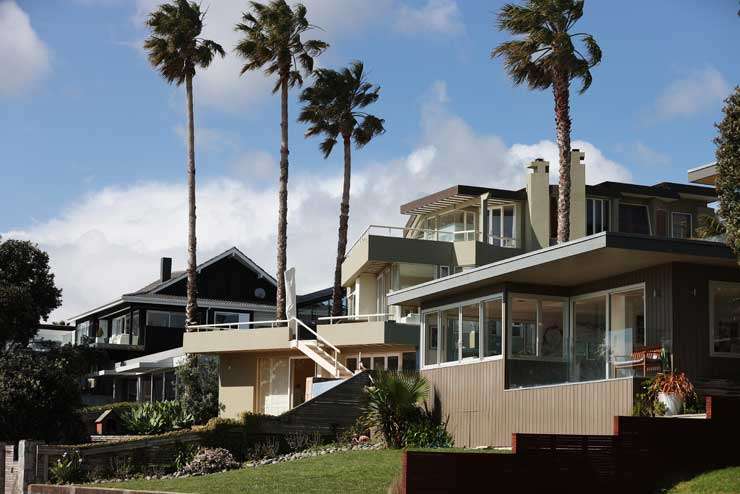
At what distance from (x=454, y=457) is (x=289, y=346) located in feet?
81.9

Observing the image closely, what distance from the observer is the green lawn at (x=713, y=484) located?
17125 millimetres

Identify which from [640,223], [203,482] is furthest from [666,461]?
[640,223]

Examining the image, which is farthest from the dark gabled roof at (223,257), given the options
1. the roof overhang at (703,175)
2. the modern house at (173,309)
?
the roof overhang at (703,175)

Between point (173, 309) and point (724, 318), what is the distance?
1907 inches

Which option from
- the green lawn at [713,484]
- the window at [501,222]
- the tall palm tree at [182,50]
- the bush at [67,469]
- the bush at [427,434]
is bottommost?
the bush at [67,469]

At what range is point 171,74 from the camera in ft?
172

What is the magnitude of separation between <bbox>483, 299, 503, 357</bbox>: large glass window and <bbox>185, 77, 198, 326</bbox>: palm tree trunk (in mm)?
25939

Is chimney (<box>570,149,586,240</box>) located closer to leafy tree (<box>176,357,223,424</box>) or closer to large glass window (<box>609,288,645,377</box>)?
leafy tree (<box>176,357,223,424</box>)

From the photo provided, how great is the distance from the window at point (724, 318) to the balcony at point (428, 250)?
2117 cm

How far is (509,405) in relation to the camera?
988 inches

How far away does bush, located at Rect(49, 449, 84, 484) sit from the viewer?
1043 inches

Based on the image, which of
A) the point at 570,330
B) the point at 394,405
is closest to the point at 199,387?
the point at 394,405

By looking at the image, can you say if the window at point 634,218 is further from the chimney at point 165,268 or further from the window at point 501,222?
the chimney at point 165,268

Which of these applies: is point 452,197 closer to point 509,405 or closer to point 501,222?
point 501,222
